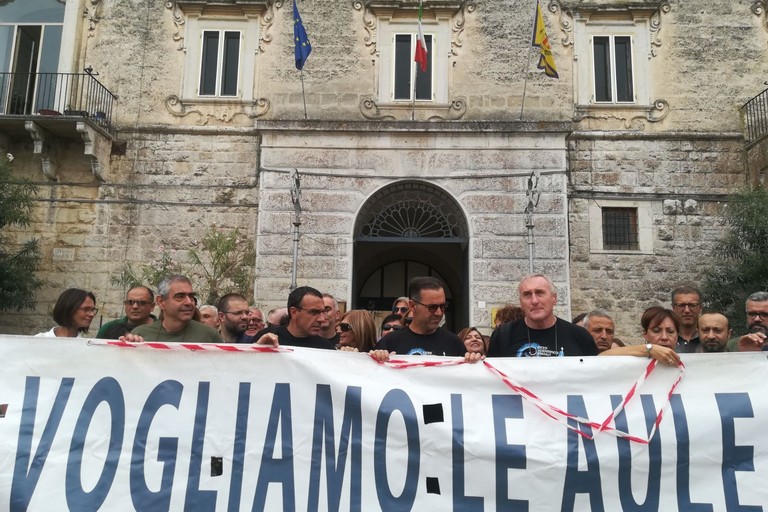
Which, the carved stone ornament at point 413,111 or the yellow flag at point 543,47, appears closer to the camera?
the yellow flag at point 543,47

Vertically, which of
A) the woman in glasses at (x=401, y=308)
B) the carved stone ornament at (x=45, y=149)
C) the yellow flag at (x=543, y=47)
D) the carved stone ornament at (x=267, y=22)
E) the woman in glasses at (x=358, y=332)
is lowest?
the woman in glasses at (x=358, y=332)

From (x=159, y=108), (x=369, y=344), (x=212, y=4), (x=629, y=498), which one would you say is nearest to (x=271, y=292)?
(x=159, y=108)

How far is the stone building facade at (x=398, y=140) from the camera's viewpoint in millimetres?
12656

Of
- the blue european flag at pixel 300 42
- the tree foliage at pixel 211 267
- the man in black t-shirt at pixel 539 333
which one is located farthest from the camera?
the blue european flag at pixel 300 42

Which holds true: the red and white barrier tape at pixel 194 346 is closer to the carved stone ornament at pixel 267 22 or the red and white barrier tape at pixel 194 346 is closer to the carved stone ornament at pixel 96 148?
the carved stone ornament at pixel 96 148

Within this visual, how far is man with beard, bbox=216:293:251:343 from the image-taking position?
20.6ft

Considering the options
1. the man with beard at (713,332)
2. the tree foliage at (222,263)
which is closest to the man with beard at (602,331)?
the man with beard at (713,332)

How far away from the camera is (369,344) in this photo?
5.46m

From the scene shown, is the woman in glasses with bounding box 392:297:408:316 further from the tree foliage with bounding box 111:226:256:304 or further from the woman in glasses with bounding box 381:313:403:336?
the tree foliage with bounding box 111:226:256:304

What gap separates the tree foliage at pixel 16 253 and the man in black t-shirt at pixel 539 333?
10.3 m

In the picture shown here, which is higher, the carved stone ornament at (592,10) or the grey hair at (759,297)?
the carved stone ornament at (592,10)

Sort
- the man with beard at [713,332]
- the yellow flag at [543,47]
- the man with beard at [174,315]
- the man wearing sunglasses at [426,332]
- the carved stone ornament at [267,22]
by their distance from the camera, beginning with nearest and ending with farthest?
the man wearing sunglasses at [426,332]
the man with beard at [174,315]
the man with beard at [713,332]
the yellow flag at [543,47]
the carved stone ornament at [267,22]

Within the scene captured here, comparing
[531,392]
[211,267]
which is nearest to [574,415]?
[531,392]

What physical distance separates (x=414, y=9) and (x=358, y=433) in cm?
1152
